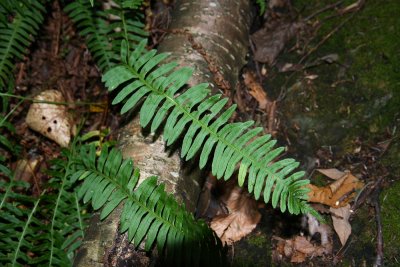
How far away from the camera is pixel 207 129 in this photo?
86.0 inches

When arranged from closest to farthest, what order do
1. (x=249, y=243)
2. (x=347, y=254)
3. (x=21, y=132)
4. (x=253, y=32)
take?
(x=347, y=254), (x=249, y=243), (x=21, y=132), (x=253, y=32)

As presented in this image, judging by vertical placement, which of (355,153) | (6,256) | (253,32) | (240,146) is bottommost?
(6,256)

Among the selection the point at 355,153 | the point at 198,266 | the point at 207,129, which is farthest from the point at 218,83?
the point at 198,266

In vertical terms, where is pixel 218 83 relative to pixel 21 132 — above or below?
above

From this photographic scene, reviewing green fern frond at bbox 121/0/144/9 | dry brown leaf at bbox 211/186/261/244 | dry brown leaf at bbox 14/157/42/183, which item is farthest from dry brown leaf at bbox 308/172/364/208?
dry brown leaf at bbox 14/157/42/183

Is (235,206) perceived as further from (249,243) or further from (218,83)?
(218,83)

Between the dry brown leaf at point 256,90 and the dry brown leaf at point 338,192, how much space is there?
2.56ft

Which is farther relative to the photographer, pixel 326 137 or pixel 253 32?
pixel 253 32

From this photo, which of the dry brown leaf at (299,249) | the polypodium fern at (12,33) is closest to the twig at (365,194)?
the dry brown leaf at (299,249)

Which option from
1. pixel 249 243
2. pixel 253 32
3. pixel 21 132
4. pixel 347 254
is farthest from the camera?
pixel 253 32

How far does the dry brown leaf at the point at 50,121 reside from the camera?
3152 mm

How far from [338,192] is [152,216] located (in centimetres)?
119

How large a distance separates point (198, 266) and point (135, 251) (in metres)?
0.33

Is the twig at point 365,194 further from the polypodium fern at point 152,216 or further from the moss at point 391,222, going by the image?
the polypodium fern at point 152,216
